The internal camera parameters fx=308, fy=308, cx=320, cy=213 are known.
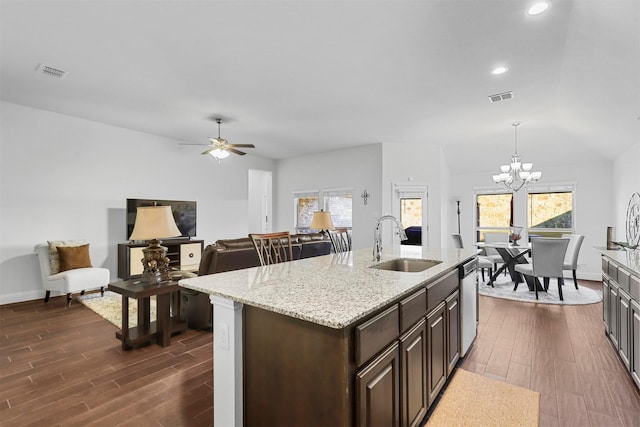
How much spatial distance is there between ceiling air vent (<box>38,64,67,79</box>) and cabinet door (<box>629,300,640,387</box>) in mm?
5792

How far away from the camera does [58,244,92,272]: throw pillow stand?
14.7 feet

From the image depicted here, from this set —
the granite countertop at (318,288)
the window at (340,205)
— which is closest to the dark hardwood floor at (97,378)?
the granite countertop at (318,288)

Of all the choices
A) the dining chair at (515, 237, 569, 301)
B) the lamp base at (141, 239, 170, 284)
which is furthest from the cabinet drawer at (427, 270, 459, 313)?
the dining chair at (515, 237, 569, 301)

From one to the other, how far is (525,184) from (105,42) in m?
7.74

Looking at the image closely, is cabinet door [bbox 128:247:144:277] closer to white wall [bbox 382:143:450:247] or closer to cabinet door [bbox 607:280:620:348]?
white wall [bbox 382:143:450:247]

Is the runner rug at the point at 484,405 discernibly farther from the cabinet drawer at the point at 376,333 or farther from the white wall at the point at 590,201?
the white wall at the point at 590,201

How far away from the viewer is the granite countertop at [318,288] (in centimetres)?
121

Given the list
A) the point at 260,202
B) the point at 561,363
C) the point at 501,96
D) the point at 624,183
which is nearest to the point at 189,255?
the point at 260,202

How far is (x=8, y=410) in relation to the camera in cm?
200

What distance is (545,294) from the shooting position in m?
4.95

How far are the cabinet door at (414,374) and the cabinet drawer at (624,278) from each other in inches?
73.9

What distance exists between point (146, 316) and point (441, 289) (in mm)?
2929

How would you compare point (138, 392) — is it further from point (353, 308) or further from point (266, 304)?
point (353, 308)

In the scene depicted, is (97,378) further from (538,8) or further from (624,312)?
(538,8)
